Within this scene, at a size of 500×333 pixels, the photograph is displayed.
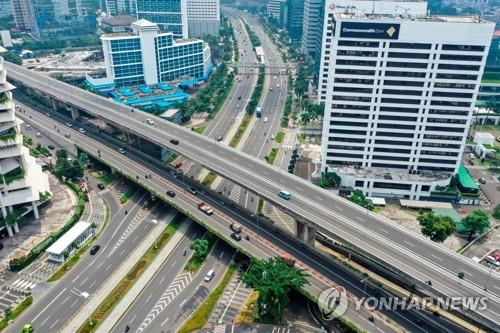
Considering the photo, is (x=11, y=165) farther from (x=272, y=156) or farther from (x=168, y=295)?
(x=272, y=156)

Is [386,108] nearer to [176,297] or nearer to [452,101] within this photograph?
[452,101]

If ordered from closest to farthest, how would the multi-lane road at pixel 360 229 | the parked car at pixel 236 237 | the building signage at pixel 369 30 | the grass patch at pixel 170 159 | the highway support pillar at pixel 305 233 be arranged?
the multi-lane road at pixel 360 229, the highway support pillar at pixel 305 233, the parked car at pixel 236 237, the building signage at pixel 369 30, the grass patch at pixel 170 159

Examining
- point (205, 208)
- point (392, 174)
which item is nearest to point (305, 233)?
point (205, 208)

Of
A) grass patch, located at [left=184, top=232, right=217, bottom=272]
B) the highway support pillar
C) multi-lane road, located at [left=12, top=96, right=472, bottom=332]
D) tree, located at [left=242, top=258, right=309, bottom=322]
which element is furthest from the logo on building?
grass patch, located at [left=184, top=232, right=217, bottom=272]

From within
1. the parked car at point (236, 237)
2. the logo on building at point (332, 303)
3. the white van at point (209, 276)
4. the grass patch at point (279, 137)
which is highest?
the parked car at point (236, 237)

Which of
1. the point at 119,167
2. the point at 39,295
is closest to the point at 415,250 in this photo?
the point at 39,295

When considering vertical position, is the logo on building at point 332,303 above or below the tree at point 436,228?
below

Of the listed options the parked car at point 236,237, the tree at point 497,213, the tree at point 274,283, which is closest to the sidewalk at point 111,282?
the parked car at point 236,237

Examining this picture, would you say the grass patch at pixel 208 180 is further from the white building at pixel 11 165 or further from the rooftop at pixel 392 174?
the white building at pixel 11 165
